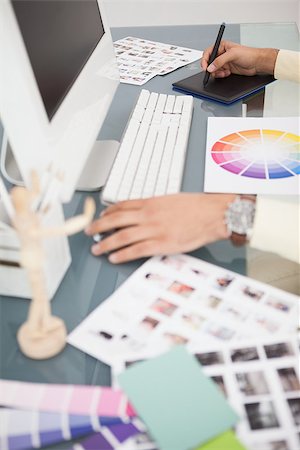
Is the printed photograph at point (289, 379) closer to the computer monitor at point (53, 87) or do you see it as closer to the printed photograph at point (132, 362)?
the printed photograph at point (132, 362)

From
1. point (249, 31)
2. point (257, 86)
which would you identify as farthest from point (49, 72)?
point (249, 31)

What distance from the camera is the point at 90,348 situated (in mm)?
758

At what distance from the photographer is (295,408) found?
0.66 metres

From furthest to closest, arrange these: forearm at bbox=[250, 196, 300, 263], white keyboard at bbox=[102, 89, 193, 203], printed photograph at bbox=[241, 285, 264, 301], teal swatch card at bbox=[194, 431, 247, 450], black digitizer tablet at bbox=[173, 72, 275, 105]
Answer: black digitizer tablet at bbox=[173, 72, 275, 105]
white keyboard at bbox=[102, 89, 193, 203]
forearm at bbox=[250, 196, 300, 263]
printed photograph at bbox=[241, 285, 264, 301]
teal swatch card at bbox=[194, 431, 247, 450]

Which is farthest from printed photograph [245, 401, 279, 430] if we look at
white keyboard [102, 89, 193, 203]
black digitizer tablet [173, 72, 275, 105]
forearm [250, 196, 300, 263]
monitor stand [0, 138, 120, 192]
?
black digitizer tablet [173, 72, 275, 105]

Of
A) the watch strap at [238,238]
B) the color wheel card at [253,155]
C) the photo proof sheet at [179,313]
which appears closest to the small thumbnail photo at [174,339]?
the photo proof sheet at [179,313]

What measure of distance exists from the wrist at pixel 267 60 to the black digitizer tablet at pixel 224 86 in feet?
0.07

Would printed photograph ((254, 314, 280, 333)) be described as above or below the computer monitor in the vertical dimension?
below

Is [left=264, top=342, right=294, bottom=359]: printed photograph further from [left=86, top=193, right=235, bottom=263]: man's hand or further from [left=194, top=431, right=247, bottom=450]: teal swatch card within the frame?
[left=86, top=193, right=235, bottom=263]: man's hand

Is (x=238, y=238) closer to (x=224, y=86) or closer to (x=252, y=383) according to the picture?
(x=252, y=383)

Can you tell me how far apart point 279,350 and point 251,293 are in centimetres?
12

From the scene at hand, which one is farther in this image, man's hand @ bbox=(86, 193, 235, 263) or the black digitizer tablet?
the black digitizer tablet

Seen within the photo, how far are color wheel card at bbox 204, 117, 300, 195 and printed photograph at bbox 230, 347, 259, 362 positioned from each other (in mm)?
400

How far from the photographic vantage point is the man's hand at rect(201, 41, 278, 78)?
1547mm
